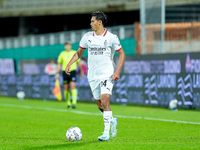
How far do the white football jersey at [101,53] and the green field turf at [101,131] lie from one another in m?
1.17

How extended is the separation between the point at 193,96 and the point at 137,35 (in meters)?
4.98

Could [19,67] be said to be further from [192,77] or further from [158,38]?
[192,77]

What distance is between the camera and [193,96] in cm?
1523

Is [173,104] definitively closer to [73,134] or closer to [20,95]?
[73,134]

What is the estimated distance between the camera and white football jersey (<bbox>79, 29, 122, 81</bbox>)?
28.2 feet

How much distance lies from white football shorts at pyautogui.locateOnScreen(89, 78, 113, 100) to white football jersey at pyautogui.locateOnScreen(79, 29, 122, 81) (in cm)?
8

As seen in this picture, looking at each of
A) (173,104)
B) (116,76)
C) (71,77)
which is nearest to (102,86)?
(116,76)

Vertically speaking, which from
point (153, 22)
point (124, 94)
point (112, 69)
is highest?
point (153, 22)

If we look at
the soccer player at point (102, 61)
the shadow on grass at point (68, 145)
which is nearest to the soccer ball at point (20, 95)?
the soccer player at point (102, 61)

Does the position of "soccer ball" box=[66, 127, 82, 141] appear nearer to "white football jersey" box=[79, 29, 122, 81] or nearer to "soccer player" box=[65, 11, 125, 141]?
"soccer player" box=[65, 11, 125, 141]

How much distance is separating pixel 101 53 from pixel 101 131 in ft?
6.72

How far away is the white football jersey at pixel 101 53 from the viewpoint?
860 cm

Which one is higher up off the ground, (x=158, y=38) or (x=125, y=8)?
(x=125, y=8)

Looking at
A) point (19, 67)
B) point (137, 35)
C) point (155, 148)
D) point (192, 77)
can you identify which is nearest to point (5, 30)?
point (19, 67)
